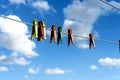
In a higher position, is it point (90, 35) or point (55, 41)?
point (90, 35)

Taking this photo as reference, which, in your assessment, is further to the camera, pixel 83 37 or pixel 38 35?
pixel 83 37

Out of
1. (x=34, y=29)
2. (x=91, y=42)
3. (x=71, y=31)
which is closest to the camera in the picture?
(x=34, y=29)

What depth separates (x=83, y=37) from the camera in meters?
17.0

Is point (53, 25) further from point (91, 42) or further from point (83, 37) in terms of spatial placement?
point (91, 42)

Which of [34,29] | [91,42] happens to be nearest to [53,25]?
[34,29]

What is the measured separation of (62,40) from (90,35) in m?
2.74

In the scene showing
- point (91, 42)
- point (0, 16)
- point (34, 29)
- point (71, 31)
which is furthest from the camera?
point (91, 42)

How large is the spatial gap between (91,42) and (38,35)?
426cm

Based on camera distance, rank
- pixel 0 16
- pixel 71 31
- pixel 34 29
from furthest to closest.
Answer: pixel 71 31 → pixel 34 29 → pixel 0 16

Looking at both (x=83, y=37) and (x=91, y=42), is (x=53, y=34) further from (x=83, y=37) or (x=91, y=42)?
(x=91, y=42)

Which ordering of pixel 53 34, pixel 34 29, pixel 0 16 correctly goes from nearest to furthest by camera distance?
pixel 0 16
pixel 34 29
pixel 53 34

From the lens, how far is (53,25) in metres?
16.1

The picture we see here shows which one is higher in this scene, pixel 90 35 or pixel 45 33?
pixel 90 35

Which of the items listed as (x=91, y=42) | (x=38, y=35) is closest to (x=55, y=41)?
(x=38, y=35)
